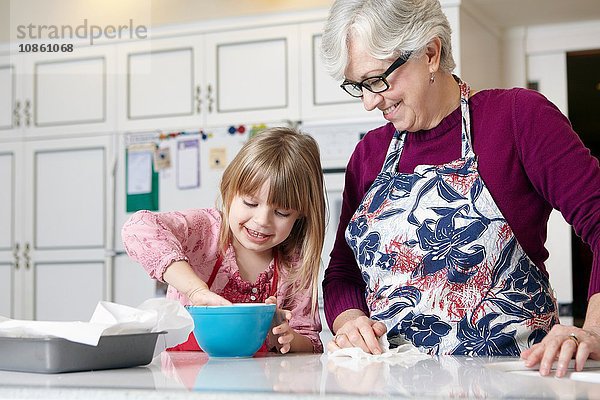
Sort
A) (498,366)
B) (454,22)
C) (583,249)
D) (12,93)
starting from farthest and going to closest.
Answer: (583,249) → (12,93) → (454,22) → (498,366)

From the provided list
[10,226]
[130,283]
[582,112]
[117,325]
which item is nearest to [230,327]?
[117,325]

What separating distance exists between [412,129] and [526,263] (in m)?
0.30

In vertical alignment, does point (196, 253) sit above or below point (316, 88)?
below

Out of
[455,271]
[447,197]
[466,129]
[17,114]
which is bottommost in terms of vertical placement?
[455,271]

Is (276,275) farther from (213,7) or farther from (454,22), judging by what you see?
(213,7)

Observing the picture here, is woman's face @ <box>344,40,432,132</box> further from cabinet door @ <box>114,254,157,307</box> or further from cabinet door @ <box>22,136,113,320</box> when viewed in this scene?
cabinet door @ <box>22,136,113,320</box>

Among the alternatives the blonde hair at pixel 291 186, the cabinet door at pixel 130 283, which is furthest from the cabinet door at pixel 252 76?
the blonde hair at pixel 291 186

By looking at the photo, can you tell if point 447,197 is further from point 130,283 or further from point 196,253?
point 130,283

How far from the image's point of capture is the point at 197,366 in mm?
1173

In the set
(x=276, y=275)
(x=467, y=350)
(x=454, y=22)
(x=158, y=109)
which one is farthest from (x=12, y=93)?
(x=467, y=350)

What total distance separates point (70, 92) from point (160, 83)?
0.53m

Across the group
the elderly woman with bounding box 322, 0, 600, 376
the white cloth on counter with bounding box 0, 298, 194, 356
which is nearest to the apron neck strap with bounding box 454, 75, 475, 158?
the elderly woman with bounding box 322, 0, 600, 376

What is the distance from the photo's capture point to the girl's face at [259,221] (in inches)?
63.2

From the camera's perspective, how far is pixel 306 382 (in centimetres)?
95
